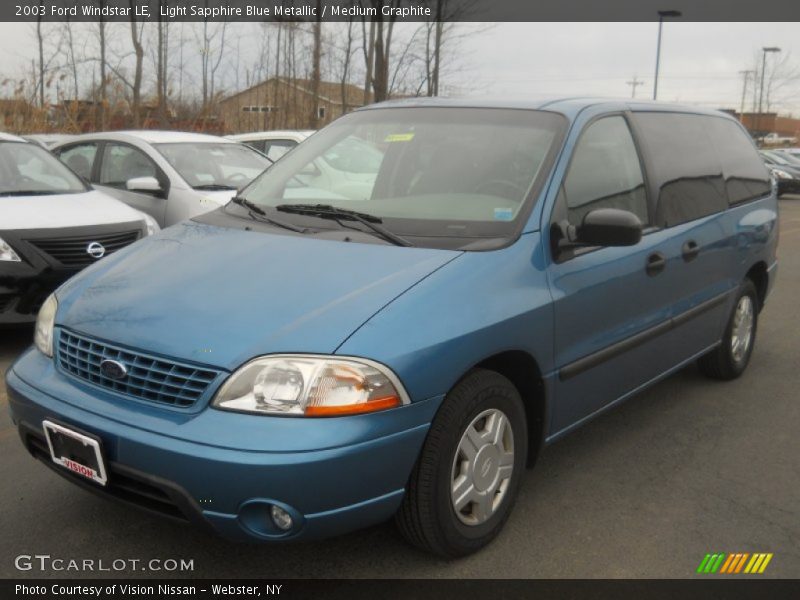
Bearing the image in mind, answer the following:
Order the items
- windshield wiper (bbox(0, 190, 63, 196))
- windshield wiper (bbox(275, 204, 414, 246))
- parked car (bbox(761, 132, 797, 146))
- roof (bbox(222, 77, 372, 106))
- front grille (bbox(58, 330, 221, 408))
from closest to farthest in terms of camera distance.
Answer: front grille (bbox(58, 330, 221, 408)) → windshield wiper (bbox(275, 204, 414, 246)) → windshield wiper (bbox(0, 190, 63, 196)) → roof (bbox(222, 77, 372, 106)) → parked car (bbox(761, 132, 797, 146))

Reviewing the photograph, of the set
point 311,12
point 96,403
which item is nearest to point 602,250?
point 96,403

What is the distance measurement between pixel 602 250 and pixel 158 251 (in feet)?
6.11

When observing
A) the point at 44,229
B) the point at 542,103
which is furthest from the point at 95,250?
the point at 542,103

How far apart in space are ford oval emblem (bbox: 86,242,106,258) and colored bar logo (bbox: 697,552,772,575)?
14.8 ft

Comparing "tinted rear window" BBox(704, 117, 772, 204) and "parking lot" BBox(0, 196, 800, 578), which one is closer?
"parking lot" BBox(0, 196, 800, 578)

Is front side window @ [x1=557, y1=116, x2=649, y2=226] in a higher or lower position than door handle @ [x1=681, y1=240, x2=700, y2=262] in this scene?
higher

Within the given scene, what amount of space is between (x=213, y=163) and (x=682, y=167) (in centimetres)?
542

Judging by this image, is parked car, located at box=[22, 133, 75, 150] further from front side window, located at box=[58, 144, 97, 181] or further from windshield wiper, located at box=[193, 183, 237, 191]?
windshield wiper, located at box=[193, 183, 237, 191]

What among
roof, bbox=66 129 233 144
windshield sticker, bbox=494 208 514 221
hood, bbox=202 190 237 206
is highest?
roof, bbox=66 129 233 144

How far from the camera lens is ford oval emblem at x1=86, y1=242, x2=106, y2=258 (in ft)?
19.0

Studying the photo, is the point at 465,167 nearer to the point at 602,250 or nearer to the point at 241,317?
the point at 602,250

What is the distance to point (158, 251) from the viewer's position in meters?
3.32

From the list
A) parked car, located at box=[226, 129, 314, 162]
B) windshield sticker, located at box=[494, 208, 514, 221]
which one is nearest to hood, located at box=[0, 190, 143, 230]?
windshield sticker, located at box=[494, 208, 514, 221]

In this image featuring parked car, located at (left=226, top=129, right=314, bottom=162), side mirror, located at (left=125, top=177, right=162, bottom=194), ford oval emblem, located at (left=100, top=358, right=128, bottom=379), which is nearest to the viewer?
ford oval emblem, located at (left=100, top=358, right=128, bottom=379)
